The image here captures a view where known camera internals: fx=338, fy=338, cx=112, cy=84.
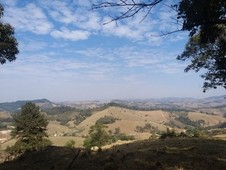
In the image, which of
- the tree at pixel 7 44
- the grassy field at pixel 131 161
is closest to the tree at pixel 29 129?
the tree at pixel 7 44

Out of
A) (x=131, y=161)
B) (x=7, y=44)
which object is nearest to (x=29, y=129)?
(x=7, y=44)

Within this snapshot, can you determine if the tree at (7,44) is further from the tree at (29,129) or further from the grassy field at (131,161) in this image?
the tree at (29,129)

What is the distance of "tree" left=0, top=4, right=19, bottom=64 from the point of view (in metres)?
27.0

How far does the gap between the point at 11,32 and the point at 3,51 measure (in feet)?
5.59

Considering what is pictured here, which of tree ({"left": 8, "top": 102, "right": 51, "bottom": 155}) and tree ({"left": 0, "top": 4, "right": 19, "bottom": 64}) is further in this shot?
tree ({"left": 8, "top": 102, "right": 51, "bottom": 155})

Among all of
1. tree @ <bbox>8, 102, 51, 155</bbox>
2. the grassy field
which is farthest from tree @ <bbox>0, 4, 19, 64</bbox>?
tree @ <bbox>8, 102, 51, 155</bbox>

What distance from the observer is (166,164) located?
14.9 meters

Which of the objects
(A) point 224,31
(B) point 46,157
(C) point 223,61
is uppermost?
(A) point 224,31

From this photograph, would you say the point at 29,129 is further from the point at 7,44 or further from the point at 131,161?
the point at 131,161

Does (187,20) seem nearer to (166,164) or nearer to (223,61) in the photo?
(166,164)

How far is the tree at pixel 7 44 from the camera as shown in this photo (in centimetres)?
2698

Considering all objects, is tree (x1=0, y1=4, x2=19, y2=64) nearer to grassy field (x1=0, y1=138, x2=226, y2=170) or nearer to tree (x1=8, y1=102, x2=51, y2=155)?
grassy field (x1=0, y1=138, x2=226, y2=170)

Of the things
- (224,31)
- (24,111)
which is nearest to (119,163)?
(224,31)

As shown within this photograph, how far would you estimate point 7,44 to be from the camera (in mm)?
27328
